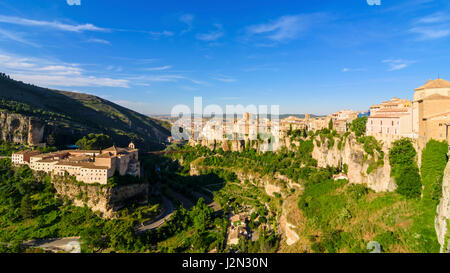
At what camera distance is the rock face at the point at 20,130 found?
3216 centimetres

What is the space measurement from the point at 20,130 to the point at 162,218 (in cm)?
2645

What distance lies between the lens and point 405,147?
14156 mm

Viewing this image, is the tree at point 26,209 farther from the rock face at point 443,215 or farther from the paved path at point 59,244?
the rock face at point 443,215

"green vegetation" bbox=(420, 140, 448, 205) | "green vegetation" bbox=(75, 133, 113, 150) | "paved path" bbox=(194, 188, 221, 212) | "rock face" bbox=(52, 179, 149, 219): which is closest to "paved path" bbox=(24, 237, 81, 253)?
"rock face" bbox=(52, 179, 149, 219)

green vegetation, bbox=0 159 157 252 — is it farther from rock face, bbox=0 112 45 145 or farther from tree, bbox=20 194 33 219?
rock face, bbox=0 112 45 145

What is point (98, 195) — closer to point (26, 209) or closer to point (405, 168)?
point (26, 209)

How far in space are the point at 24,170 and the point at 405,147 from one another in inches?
1237

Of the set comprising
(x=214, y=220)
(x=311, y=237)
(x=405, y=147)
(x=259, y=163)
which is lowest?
(x=214, y=220)

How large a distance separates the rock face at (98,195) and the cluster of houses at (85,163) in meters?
0.71
